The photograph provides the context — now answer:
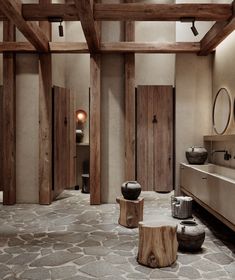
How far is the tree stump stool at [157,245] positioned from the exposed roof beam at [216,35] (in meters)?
2.76

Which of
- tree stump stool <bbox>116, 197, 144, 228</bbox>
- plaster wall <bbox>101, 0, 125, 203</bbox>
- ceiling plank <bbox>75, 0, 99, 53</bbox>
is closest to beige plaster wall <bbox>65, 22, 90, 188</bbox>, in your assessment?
plaster wall <bbox>101, 0, 125, 203</bbox>

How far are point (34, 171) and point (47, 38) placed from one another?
243 centimetres

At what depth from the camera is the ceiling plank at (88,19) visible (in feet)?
12.0

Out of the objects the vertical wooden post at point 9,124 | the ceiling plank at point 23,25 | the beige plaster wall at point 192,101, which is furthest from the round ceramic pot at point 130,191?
the ceiling plank at point 23,25

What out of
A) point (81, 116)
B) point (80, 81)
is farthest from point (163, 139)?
point (80, 81)

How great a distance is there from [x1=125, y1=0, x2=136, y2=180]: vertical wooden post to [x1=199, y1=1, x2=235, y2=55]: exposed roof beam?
4.21 feet

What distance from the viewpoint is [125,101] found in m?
5.96

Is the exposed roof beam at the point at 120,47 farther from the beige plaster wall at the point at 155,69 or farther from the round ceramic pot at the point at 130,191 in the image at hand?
the round ceramic pot at the point at 130,191

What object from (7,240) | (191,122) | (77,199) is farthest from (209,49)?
(7,240)

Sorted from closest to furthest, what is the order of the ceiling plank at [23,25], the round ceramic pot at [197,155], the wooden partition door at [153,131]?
the ceiling plank at [23,25] < the round ceramic pot at [197,155] < the wooden partition door at [153,131]

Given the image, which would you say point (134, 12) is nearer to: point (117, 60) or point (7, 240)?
point (117, 60)

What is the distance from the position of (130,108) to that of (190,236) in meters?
3.04

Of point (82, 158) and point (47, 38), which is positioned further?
point (82, 158)

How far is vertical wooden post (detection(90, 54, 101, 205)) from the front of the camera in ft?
19.3
